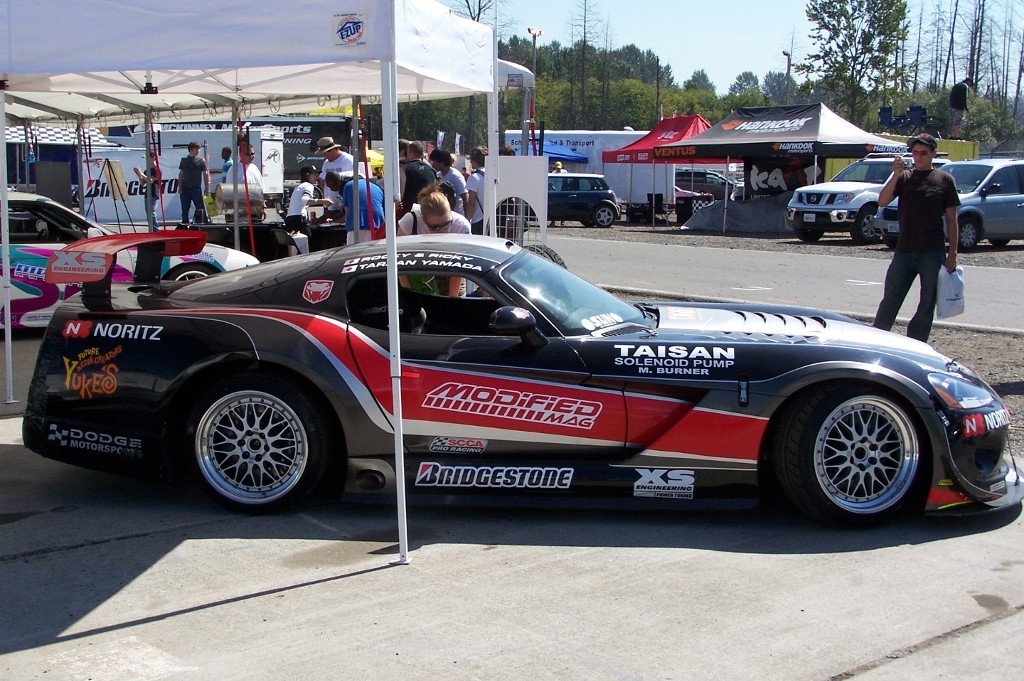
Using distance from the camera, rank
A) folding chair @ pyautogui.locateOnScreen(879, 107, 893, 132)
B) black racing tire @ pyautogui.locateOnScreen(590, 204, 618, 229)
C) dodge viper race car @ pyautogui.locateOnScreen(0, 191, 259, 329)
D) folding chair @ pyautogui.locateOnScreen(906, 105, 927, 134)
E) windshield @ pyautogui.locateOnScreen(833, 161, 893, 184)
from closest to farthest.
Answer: dodge viper race car @ pyautogui.locateOnScreen(0, 191, 259, 329), windshield @ pyautogui.locateOnScreen(833, 161, 893, 184), black racing tire @ pyautogui.locateOnScreen(590, 204, 618, 229), folding chair @ pyautogui.locateOnScreen(906, 105, 927, 134), folding chair @ pyautogui.locateOnScreen(879, 107, 893, 132)

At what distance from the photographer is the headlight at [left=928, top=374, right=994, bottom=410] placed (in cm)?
457

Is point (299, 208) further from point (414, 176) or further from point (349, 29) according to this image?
point (349, 29)

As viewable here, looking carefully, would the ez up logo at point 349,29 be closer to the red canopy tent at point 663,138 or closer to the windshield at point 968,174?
the windshield at point 968,174

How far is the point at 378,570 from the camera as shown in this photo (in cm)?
429

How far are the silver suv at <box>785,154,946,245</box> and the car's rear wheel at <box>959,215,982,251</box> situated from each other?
1589mm

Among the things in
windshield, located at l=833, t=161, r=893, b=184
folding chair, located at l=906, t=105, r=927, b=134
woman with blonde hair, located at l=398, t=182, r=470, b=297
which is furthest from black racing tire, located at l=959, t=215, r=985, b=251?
folding chair, located at l=906, t=105, r=927, b=134

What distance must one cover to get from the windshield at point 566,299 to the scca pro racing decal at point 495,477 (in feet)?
2.15

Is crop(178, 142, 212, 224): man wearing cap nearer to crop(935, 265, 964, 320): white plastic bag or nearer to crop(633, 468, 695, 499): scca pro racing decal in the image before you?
crop(935, 265, 964, 320): white plastic bag

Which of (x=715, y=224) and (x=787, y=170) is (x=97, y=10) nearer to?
(x=715, y=224)

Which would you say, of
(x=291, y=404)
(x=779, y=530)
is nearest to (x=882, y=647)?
(x=779, y=530)

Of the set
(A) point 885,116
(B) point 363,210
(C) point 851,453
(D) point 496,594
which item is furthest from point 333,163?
(A) point 885,116

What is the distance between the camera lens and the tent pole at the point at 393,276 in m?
4.36

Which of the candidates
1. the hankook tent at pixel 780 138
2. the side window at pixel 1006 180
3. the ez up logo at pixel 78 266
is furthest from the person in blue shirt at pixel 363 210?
the hankook tent at pixel 780 138

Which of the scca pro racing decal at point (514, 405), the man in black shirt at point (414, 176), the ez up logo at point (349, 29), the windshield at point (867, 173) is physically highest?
the ez up logo at point (349, 29)
